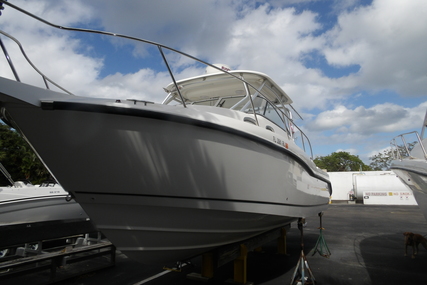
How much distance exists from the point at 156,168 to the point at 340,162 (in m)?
56.5

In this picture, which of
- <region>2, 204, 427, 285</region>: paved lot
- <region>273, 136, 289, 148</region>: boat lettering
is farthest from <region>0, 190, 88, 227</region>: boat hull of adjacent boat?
<region>273, 136, 289, 148</region>: boat lettering

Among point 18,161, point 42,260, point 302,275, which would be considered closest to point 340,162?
point 18,161

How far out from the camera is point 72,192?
2730mm

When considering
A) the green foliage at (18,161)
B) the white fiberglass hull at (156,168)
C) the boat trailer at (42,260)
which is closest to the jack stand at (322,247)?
the white fiberglass hull at (156,168)

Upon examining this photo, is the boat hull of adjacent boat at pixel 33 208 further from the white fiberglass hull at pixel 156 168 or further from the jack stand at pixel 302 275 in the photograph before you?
the jack stand at pixel 302 275

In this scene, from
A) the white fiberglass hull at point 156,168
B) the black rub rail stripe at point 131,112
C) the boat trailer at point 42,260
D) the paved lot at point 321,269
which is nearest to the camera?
the black rub rail stripe at point 131,112

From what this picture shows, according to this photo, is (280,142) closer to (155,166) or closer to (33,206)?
(155,166)

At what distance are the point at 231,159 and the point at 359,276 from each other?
3.09 metres

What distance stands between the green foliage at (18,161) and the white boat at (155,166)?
62.5 ft

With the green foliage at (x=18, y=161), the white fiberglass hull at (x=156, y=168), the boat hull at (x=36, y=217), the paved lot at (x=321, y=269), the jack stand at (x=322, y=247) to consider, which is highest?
the green foliage at (x=18, y=161)

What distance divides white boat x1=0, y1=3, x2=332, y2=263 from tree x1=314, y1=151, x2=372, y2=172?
170ft

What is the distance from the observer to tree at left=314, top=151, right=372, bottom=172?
5201cm

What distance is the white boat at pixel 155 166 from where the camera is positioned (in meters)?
2.37

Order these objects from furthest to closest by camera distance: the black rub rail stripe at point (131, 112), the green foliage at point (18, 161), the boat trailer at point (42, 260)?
the green foliage at point (18, 161) < the boat trailer at point (42, 260) < the black rub rail stripe at point (131, 112)
